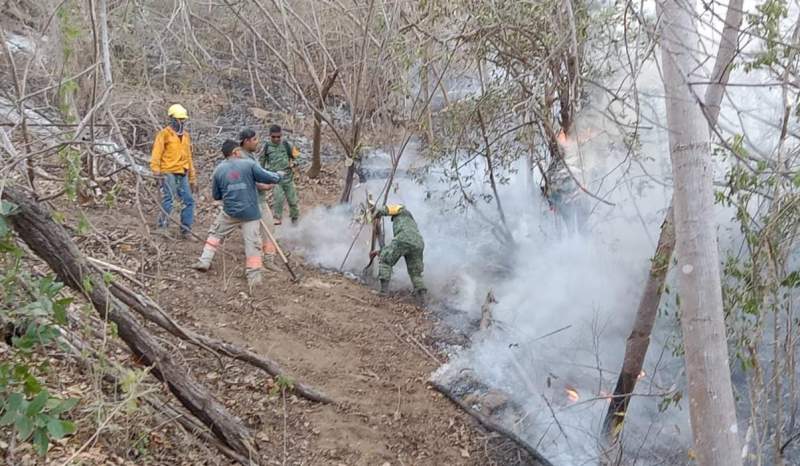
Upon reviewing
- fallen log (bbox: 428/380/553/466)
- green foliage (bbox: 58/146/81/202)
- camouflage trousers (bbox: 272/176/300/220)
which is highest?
green foliage (bbox: 58/146/81/202)

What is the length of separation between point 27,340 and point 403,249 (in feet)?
16.0

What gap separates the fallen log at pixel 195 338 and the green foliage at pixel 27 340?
87 cm

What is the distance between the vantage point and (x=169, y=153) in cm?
711

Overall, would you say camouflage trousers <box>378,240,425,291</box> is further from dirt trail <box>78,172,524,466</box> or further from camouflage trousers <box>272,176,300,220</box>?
camouflage trousers <box>272,176,300,220</box>

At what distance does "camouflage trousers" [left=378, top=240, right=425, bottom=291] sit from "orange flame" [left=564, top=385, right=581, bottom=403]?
212 centimetres

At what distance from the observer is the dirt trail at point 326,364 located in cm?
502

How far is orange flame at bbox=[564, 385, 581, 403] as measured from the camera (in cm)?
611

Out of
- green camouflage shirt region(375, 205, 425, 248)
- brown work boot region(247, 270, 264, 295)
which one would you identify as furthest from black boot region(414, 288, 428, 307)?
brown work boot region(247, 270, 264, 295)

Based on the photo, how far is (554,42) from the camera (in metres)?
5.90

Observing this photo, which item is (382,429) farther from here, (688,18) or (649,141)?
(649,141)

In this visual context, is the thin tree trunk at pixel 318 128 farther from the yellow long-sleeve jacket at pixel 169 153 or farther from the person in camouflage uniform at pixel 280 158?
the yellow long-sleeve jacket at pixel 169 153

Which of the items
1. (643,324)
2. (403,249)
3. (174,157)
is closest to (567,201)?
(403,249)

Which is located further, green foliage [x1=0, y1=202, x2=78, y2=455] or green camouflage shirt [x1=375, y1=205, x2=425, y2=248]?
green camouflage shirt [x1=375, y1=205, x2=425, y2=248]

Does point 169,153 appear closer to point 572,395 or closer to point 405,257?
point 405,257
